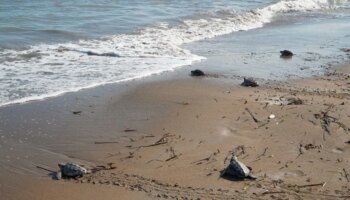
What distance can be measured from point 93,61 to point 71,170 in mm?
6243

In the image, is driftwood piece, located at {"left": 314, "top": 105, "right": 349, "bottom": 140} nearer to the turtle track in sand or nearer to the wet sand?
the wet sand

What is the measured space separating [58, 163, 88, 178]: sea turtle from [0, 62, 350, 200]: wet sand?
107 millimetres

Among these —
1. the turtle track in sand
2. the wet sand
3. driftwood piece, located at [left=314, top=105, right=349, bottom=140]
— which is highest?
driftwood piece, located at [left=314, top=105, right=349, bottom=140]

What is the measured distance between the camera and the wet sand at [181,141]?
5.86 m

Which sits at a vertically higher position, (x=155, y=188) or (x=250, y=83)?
(x=250, y=83)

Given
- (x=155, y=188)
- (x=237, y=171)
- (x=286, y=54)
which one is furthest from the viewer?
(x=286, y=54)

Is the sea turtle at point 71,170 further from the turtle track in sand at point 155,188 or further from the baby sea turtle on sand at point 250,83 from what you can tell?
the baby sea turtle on sand at point 250,83

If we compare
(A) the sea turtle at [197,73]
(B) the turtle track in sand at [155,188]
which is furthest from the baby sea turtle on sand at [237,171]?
(A) the sea turtle at [197,73]

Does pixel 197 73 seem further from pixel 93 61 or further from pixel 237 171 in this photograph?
pixel 237 171

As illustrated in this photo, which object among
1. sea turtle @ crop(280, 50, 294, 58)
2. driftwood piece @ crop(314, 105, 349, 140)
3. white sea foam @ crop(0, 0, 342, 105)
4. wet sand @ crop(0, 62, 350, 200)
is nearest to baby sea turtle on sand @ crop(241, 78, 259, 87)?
wet sand @ crop(0, 62, 350, 200)

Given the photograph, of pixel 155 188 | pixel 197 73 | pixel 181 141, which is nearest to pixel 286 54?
pixel 197 73

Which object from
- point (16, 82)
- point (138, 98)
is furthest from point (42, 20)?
point (138, 98)

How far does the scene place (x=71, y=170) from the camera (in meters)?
6.08

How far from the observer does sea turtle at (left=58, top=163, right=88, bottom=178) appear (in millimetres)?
6070
